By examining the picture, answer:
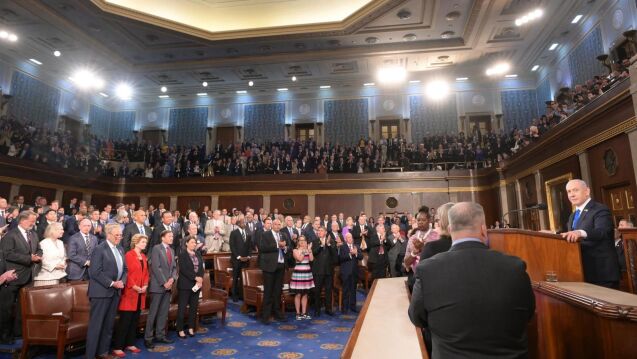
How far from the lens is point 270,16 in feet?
46.3

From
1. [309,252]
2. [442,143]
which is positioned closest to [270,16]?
[442,143]

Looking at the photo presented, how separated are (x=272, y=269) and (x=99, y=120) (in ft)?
57.2

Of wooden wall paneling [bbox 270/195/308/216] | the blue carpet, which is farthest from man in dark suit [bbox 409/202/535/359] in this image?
wooden wall paneling [bbox 270/195/308/216]

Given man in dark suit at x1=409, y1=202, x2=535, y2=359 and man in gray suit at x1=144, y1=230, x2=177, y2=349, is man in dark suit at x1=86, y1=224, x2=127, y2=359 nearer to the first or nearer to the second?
man in gray suit at x1=144, y1=230, x2=177, y2=349

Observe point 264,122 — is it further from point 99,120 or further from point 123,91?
point 99,120

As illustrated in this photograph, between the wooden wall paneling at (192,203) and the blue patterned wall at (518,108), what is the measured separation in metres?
13.8

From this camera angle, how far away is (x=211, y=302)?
5.56 m

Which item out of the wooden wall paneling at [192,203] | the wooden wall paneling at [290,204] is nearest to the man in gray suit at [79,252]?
the wooden wall paneling at [290,204]

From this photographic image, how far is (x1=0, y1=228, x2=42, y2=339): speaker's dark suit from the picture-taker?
4.52 m

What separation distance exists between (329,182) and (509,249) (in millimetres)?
11487

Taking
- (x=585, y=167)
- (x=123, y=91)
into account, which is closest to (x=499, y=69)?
(x=585, y=167)

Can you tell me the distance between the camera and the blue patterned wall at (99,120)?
1861 centimetres

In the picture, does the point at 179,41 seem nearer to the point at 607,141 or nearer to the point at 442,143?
the point at 442,143

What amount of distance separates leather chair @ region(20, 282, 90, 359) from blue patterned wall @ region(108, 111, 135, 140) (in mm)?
17188
